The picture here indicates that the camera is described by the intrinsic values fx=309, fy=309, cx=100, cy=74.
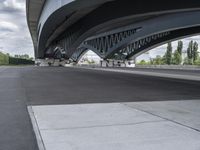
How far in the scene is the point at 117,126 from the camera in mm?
6266

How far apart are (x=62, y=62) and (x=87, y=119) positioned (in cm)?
7933

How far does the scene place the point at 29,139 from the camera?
5.41 m

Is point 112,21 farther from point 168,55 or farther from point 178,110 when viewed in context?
point 168,55

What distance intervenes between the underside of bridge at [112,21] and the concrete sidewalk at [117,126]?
1352 cm

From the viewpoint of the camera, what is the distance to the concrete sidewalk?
16.4 ft

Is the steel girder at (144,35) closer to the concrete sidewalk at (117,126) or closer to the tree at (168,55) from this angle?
the tree at (168,55)

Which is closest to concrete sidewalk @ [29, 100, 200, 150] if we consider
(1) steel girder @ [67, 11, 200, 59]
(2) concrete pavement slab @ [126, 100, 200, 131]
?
(2) concrete pavement slab @ [126, 100, 200, 131]

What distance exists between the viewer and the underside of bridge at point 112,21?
1012 inches

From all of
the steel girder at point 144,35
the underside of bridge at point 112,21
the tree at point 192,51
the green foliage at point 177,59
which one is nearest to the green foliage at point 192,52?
the tree at point 192,51

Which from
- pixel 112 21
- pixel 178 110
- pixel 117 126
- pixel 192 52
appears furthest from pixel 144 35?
pixel 192 52

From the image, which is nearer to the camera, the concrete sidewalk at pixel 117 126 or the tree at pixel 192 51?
the concrete sidewalk at pixel 117 126

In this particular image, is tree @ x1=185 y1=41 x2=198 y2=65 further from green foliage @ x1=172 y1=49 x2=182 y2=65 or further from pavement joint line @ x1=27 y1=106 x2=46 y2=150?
pavement joint line @ x1=27 y1=106 x2=46 y2=150

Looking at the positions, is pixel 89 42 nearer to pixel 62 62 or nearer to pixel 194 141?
pixel 62 62

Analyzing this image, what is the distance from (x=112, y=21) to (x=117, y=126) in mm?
26566
